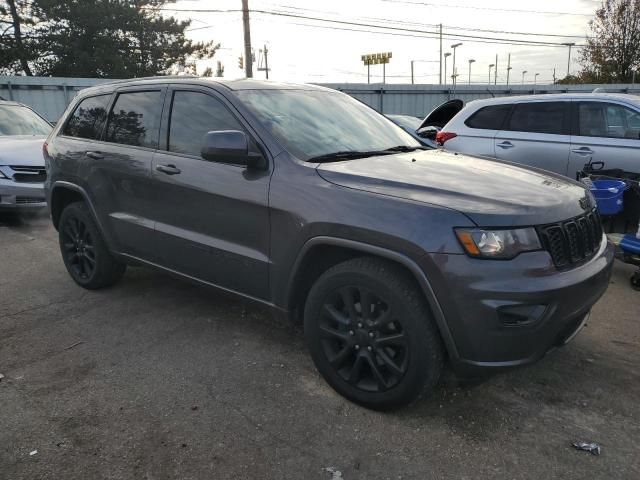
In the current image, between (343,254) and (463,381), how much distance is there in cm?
90

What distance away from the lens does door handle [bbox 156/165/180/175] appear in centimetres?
351

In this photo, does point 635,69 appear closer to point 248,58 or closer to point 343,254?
point 248,58

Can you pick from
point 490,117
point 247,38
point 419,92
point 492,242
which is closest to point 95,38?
point 247,38

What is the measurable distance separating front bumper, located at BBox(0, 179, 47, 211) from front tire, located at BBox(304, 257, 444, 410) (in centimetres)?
597

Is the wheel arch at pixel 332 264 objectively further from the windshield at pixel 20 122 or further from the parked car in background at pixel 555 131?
the windshield at pixel 20 122

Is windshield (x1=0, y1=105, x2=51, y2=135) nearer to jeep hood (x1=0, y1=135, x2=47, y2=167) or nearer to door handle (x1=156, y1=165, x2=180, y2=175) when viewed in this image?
jeep hood (x1=0, y1=135, x2=47, y2=167)

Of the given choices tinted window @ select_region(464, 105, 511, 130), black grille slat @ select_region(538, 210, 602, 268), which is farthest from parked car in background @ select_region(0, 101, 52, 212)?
black grille slat @ select_region(538, 210, 602, 268)

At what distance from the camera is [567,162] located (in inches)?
247

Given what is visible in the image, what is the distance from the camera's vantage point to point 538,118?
6.61 metres

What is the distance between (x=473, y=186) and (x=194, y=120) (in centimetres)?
195

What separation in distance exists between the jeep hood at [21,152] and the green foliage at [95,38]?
88.3 ft

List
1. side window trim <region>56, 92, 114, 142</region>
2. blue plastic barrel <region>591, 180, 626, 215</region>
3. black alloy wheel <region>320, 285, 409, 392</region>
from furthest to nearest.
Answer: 1. blue plastic barrel <region>591, 180, 626, 215</region>
2. side window trim <region>56, 92, 114, 142</region>
3. black alloy wheel <region>320, 285, 409, 392</region>

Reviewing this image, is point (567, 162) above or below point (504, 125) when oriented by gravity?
below

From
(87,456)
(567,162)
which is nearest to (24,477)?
(87,456)
